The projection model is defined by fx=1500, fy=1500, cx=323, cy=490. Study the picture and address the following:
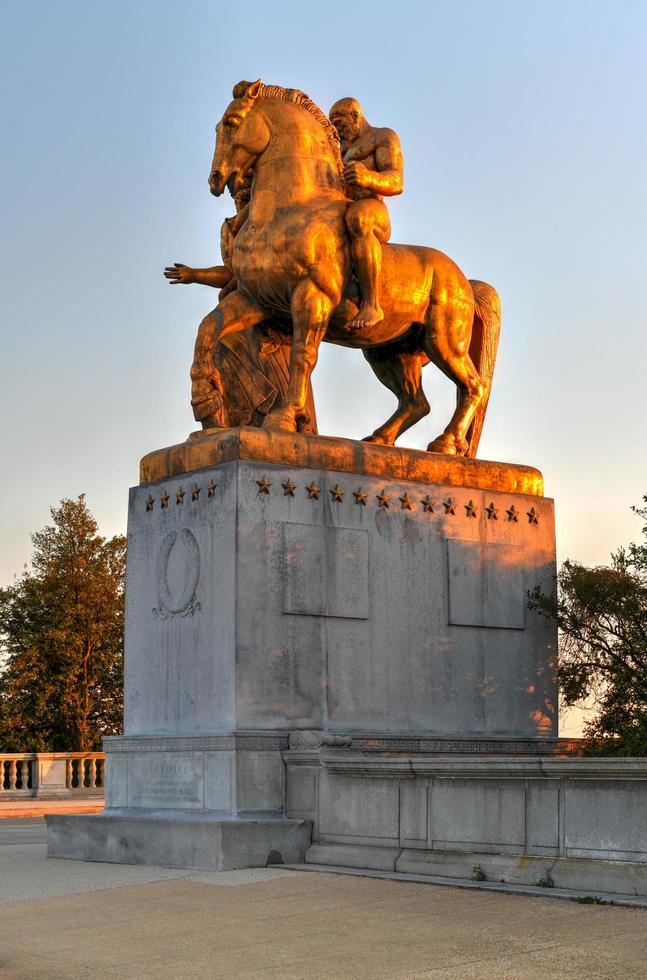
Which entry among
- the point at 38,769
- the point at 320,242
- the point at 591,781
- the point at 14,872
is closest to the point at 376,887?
the point at 591,781

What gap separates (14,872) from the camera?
14828 mm

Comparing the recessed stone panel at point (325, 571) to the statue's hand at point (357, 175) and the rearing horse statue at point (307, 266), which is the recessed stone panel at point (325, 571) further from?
the statue's hand at point (357, 175)

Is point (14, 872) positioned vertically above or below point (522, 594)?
below

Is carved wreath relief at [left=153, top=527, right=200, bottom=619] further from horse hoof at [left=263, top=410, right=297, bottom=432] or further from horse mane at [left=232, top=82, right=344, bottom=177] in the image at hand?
horse mane at [left=232, top=82, right=344, bottom=177]

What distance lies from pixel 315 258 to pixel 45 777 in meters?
21.5

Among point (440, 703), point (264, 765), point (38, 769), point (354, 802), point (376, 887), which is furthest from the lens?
point (38, 769)

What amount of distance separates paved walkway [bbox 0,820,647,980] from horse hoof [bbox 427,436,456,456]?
246 inches

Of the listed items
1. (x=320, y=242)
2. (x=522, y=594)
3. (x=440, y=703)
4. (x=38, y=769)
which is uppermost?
(x=320, y=242)

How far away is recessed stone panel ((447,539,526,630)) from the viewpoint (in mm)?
17047

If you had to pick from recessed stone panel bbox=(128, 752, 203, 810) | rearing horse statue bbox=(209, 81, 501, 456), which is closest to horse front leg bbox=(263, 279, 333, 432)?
rearing horse statue bbox=(209, 81, 501, 456)

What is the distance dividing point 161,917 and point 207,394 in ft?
24.0

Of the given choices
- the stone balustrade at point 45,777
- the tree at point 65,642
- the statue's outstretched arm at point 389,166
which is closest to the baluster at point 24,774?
the stone balustrade at point 45,777

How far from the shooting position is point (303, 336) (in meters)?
16.8

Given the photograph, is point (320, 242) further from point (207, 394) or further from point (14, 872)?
point (14, 872)
